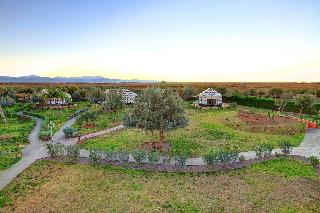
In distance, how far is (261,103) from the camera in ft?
224

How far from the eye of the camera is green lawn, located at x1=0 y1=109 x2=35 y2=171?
30.7 metres

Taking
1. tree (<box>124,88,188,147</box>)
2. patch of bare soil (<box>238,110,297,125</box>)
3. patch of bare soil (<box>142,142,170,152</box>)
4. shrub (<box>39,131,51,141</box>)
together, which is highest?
tree (<box>124,88,188,147</box>)

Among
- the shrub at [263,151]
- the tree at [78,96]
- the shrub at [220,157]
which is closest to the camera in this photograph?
the shrub at [220,157]

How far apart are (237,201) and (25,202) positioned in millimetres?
13834

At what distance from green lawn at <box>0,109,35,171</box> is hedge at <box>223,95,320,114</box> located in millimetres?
45190

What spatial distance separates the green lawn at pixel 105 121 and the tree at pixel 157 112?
9536mm

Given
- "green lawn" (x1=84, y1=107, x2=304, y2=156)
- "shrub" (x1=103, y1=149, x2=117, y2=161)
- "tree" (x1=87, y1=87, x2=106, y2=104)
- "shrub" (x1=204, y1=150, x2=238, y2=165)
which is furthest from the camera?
"tree" (x1=87, y1=87, x2=106, y2=104)

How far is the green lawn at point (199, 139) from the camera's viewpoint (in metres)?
34.4

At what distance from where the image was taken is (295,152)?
32.2 metres

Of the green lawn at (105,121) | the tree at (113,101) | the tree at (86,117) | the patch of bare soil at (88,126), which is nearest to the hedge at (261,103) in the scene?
the green lawn at (105,121)

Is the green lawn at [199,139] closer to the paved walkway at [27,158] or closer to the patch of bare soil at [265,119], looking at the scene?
the patch of bare soil at [265,119]

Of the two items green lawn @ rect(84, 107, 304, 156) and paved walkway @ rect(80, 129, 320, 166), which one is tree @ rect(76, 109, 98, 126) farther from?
paved walkway @ rect(80, 129, 320, 166)

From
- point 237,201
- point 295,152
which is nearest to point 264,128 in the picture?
point 295,152

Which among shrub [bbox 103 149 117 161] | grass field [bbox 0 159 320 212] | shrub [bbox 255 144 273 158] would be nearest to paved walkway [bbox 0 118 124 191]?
grass field [bbox 0 159 320 212]
